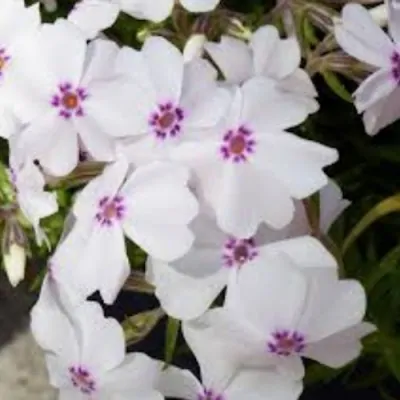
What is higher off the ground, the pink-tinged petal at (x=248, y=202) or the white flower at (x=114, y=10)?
the white flower at (x=114, y=10)

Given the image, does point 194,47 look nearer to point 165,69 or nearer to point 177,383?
point 165,69

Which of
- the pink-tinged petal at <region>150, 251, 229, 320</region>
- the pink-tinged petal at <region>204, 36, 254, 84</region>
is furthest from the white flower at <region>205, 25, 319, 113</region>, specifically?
the pink-tinged petal at <region>150, 251, 229, 320</region>

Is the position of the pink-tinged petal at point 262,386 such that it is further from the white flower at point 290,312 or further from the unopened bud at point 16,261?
the unopened bud at point 16,261

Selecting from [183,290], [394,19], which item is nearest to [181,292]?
[183,290]

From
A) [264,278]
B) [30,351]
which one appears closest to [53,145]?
[264,278]

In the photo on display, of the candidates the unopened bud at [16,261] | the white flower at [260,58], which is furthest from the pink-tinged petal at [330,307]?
the unopened bud at [16,261]
